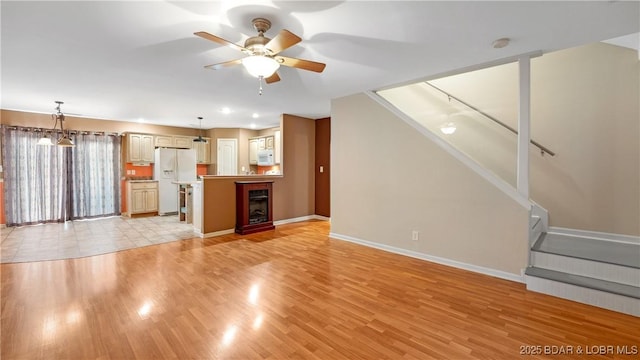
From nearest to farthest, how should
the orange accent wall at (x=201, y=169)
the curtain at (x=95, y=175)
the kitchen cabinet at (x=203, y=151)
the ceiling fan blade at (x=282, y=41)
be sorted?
1. the ceiling fan blade at (x=282, y=41)
2. the curtain at (x=95, y=175)
3. the kitchen cabinet at (x=203, y=151)
4. the orange accent wall at (x=201, y=169)

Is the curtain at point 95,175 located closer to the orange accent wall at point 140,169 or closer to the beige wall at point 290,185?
the orange accent wall at point 140,169

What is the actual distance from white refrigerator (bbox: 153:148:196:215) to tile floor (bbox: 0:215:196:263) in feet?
2.91

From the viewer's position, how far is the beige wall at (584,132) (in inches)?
139

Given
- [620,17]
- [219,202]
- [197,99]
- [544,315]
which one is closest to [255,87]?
[197,99]

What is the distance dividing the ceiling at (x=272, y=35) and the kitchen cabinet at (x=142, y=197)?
298cm

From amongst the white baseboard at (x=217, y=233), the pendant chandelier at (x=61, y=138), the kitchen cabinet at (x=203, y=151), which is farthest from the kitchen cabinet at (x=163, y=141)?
the white baseboard at (x=217, y=233)

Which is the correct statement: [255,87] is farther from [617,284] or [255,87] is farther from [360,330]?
[617,284]

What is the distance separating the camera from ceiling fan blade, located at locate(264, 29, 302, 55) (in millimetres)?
1991

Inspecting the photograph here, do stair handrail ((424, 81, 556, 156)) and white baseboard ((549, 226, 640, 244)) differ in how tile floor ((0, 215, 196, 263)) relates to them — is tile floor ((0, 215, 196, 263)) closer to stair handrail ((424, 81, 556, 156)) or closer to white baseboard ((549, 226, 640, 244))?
stair handrail ((424, 81, 556, 156))

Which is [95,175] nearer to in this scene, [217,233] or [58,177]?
[58,177]

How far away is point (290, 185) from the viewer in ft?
21.2

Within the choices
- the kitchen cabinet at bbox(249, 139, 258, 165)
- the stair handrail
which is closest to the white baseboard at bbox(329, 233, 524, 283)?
the stair handrail

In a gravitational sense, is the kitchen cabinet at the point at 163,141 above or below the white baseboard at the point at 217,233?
above

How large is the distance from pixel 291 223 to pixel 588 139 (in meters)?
5.46
